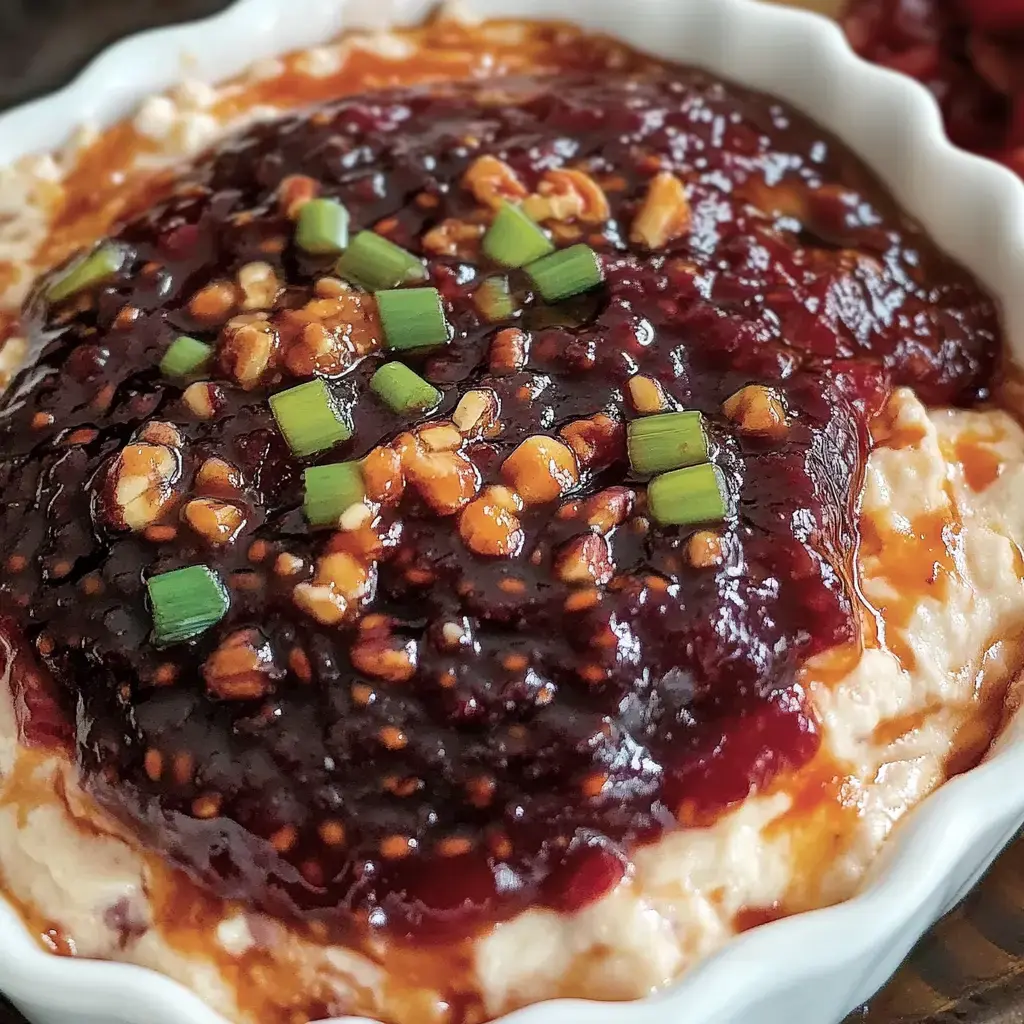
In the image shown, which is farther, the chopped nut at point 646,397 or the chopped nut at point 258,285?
the chopped nut at point 258,285

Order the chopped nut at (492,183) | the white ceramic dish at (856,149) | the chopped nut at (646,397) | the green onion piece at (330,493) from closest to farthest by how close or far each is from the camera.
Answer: the white ceramic dish at (856,149), the green onion piece at (330,493), the chopped nut at (646,397), the chopped nut at (492,183)

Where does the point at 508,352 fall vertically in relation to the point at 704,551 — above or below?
above

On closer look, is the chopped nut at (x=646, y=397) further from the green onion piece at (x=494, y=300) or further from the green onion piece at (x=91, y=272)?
the green onion piece at (x=91, y=272)

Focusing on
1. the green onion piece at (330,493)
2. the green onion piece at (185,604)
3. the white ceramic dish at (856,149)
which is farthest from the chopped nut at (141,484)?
the white ceramic dish at (856,149)

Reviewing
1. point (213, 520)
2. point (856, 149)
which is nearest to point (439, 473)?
point (213, 520)

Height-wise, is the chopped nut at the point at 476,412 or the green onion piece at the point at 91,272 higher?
the green onion piece at the point at 91,272

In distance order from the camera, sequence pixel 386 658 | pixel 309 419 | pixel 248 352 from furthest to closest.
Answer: pixel 248 352 → pixel 309 419 → pixel 386 658

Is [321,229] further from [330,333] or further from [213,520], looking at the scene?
[213,520]
